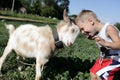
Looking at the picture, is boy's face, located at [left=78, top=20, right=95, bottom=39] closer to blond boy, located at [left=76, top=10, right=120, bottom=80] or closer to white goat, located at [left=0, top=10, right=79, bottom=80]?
blond boy, located at [left=76, top=10, right=120, bottom=80]

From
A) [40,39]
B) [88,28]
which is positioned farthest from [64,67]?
[88,28]

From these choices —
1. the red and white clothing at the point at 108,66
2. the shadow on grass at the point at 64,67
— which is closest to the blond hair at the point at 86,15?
the red and white clothing at the point at 108,66

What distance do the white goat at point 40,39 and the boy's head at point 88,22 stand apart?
0.46 m

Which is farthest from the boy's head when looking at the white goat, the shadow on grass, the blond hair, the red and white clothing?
the shadow on grass

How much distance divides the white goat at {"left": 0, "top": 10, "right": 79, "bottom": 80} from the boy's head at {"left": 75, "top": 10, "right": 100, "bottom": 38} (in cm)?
46

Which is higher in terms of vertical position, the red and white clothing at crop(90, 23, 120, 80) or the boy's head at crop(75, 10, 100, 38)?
the boy's head at crop(75, 10, 100, 38)

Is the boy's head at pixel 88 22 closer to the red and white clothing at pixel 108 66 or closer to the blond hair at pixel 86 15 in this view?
the blond hair at pixel 86 15

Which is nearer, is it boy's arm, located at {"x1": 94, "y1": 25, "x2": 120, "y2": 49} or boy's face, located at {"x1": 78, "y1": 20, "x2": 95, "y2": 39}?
boy's arm, located at {"x1": 94, "y1": 25, "x2": 120, "y2": 49}

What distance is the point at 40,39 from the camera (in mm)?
7066

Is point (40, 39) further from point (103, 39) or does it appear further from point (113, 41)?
point (113, 41)

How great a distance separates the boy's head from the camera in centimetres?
620

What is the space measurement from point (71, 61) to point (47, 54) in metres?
3.01

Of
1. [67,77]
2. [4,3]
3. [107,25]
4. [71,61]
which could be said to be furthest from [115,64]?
[4,3]

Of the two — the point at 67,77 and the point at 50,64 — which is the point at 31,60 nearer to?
the point at 50,64
